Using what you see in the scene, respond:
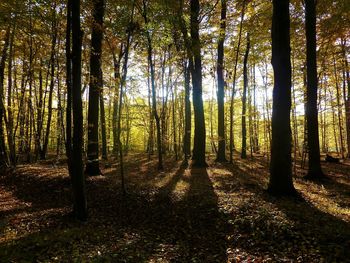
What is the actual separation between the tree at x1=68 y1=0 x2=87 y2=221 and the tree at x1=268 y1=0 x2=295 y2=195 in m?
6.04

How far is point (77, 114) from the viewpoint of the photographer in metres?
7.04

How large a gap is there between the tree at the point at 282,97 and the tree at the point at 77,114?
6.04 meters

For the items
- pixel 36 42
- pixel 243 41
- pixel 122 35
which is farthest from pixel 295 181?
pixel 36 42

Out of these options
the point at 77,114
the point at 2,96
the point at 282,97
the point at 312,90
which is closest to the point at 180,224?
the point at 77,114

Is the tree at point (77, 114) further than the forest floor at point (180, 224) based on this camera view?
Yes

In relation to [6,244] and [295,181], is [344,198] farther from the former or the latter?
[6,244]

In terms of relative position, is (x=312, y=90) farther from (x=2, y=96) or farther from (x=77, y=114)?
(x=2, y=96)

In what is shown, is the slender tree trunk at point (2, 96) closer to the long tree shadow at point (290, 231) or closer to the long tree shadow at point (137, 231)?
the long tree shadow at point (137, 231)

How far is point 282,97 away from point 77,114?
6295mm

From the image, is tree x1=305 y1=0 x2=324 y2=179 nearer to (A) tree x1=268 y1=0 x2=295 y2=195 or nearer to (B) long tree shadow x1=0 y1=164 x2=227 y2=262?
(A) tree x1=268 y1=0 x2=295 y2=195

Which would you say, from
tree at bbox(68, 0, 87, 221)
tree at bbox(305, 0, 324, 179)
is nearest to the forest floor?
tree at bbox(68, 0, 87, 221)

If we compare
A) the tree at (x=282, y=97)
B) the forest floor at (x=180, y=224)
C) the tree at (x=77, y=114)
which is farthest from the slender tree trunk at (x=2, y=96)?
Answer: the tree at (x=282, y=97)

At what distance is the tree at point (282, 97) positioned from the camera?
27.4 ft

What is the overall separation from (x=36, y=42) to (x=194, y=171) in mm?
12681
